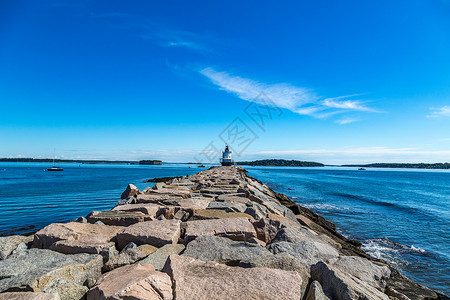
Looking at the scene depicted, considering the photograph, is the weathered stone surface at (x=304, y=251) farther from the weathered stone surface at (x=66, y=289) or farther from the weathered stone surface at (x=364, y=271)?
the weathered stone surface at (x=66, y=289)

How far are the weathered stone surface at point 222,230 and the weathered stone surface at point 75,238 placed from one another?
0.88m

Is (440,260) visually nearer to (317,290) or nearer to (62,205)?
(317,290)

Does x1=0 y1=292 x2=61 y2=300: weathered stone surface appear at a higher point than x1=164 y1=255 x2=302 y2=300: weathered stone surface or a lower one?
lower

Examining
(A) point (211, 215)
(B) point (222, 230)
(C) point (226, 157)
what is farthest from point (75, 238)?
(C) point (226, 157)

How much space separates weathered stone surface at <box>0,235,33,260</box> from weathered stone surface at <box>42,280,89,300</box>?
124cm

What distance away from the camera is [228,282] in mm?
1769

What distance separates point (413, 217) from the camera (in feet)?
37.4

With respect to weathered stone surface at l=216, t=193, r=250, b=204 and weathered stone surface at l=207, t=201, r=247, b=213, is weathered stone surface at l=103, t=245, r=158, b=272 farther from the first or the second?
weathered stone surface at l=216, t=193, r=250, b=204

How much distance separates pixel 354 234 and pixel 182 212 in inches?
270

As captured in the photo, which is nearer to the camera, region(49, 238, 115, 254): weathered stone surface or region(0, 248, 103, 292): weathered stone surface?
region(0, 248, 103, 292): weathered stone surface

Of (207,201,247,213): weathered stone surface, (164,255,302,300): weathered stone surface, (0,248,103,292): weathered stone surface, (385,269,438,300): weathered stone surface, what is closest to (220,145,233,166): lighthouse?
(207,201,247,213): weathered stone surface

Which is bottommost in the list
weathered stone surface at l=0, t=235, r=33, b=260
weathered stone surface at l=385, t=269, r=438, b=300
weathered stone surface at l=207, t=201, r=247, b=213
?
weathered stone surface at l=385, t=269, r=438, b=300

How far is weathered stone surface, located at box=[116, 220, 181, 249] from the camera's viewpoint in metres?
2.66

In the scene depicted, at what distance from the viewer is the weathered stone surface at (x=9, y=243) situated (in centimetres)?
260
